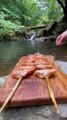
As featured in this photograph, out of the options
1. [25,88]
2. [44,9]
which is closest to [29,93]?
[25,88]

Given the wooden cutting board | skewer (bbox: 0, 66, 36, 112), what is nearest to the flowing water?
skewer (bbox: 0, 66, 36, 112)

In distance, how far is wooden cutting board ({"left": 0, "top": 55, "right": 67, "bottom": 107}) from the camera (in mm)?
2465

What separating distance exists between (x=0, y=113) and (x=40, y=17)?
3329cm

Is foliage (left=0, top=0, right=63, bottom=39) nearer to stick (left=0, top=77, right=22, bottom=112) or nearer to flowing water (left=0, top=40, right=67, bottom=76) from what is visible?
flowing water (left=0, top=40, right=67, bottom=76)

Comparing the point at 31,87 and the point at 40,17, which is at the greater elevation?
the point at 31,87

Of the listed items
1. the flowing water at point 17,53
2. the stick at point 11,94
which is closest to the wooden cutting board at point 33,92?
the stick at point 11,94

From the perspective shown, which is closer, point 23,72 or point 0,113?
point 0,113

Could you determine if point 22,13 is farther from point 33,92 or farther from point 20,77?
point 33,92

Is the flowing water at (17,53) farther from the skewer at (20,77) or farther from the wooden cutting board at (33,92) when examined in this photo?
the wooden cutting board at (33,92)

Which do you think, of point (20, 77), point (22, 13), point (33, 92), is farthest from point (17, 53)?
point (22, 13)

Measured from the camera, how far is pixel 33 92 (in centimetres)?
257

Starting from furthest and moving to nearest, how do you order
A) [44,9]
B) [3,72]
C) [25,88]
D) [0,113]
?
[44,9], [3,72], [25,88], [0,113]

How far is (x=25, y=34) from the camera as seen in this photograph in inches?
881

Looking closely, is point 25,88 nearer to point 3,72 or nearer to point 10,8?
point 3,72
